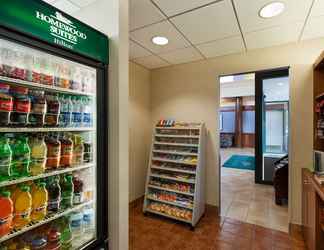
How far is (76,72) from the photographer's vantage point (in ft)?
4.70

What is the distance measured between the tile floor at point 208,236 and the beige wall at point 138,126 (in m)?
0.70

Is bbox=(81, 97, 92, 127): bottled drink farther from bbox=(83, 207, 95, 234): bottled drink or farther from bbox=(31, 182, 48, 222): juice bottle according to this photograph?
bbox=(83, 207, 95, 234): bottled drink

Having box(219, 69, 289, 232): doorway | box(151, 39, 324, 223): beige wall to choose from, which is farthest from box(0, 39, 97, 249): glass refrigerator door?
box(219, 69, 289, 232): doorway

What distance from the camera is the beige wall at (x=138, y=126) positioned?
3189mm

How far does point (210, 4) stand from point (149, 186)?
2.64m

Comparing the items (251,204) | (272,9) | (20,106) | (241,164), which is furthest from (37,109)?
(241,164)

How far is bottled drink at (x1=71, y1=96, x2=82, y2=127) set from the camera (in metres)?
1.33

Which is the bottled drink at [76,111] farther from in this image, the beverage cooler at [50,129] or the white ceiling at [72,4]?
the white ceiling at [72,4]

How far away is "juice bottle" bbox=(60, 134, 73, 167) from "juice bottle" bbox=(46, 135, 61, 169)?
0.13 feet

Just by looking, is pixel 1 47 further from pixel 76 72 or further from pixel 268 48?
pixel 268 48

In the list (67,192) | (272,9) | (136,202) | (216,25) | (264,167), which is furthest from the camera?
(264,167)

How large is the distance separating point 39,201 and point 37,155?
0.97ft

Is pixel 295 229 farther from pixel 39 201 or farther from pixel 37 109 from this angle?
pixel 37 109

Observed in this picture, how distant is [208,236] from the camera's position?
7.80 feet
